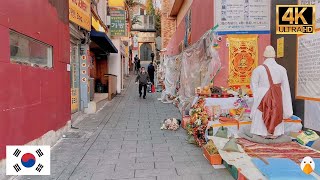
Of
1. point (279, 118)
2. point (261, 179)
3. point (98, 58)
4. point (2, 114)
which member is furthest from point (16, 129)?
point (98, 58)

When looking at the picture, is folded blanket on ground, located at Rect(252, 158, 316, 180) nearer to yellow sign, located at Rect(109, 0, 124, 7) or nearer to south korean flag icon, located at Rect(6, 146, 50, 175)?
south korean flag icon, located at Rect(6, 146, 50, 175)

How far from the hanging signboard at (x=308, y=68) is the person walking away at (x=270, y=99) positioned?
835 mm

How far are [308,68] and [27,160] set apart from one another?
567 cm

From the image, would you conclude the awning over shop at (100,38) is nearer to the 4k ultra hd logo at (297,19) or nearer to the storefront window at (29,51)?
the storefront window at (29,51)

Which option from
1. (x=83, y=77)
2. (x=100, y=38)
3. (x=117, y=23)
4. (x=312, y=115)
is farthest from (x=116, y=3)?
(x=312, y=115)

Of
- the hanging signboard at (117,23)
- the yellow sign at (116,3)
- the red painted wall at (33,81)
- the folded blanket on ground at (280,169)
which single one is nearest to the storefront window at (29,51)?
the red painted wall at (33,81)

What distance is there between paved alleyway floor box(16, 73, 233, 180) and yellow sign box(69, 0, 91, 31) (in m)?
3.06

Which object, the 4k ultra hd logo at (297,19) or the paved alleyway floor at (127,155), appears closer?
the paved alleyway floor at (127,155)

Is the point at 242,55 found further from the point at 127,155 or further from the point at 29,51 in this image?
the point at 29,51

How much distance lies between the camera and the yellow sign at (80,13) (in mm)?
8031

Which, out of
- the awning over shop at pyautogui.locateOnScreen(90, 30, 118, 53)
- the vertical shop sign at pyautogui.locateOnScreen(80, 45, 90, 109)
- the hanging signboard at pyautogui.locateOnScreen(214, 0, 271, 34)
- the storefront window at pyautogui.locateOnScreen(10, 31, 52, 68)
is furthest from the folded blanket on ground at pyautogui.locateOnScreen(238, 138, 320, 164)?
the awning over shop at pyautogui.locateOnScreen(90, 30, 118, 53)

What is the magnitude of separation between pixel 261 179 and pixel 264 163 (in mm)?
600

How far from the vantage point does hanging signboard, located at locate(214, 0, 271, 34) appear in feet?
27.3

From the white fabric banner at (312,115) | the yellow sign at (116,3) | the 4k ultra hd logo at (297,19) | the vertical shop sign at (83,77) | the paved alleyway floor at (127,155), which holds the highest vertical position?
the yellow sign at (116,3)
